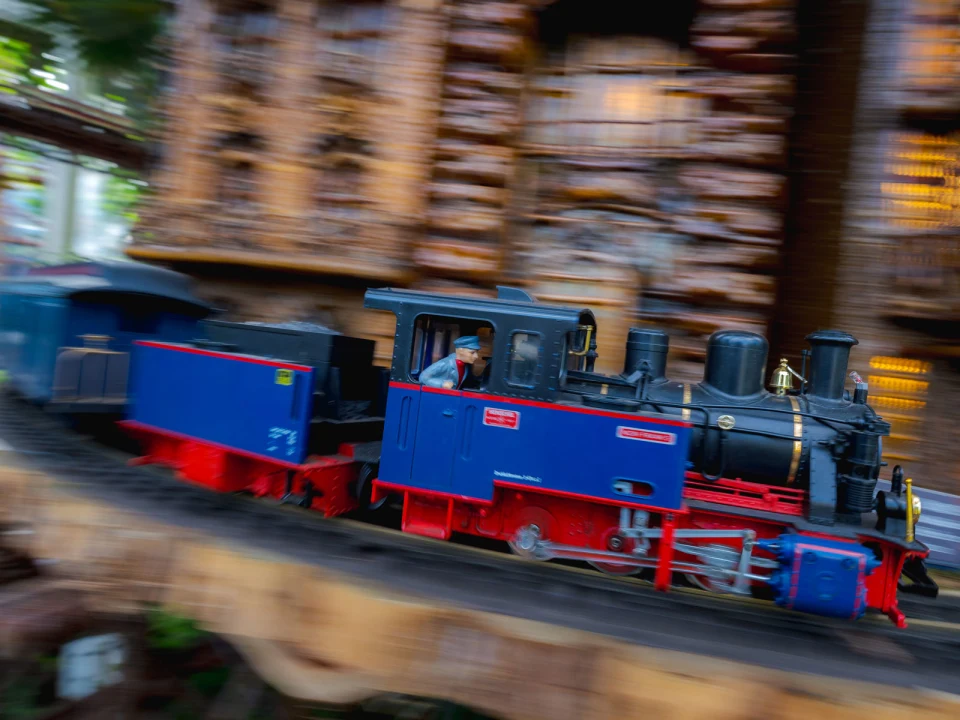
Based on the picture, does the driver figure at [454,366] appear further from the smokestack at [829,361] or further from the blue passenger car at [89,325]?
the blue passenger car at [89,325]

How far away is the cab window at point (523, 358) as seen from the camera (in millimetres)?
4840

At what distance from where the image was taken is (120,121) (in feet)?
48.5

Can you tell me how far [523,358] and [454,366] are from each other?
654 mm

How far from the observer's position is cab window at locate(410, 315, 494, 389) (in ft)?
17.0

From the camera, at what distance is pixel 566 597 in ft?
14.2

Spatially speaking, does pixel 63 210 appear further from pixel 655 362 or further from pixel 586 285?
pixel 655 362

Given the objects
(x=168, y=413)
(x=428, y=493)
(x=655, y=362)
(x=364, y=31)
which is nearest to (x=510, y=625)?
(x=428, y=493)

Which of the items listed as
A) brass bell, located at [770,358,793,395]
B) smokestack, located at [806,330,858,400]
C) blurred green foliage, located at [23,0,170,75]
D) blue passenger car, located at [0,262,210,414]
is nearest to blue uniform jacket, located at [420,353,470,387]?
brass bell, located at [770,358,793,395]

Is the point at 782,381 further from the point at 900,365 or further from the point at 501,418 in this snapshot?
the point at 900,365

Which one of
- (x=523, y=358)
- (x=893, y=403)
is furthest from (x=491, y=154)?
(x=893, y=403)

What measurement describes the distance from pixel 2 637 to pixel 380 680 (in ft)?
10.8

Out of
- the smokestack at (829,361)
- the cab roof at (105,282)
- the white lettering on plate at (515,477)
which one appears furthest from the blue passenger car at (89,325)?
the smokestack at (829,361)

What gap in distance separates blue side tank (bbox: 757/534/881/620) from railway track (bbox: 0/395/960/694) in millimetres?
178

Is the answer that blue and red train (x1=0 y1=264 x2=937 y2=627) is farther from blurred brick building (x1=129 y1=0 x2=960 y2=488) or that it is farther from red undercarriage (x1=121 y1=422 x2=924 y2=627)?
blurred brick building (x1=129 y1=0 x2=960 y2=488)
